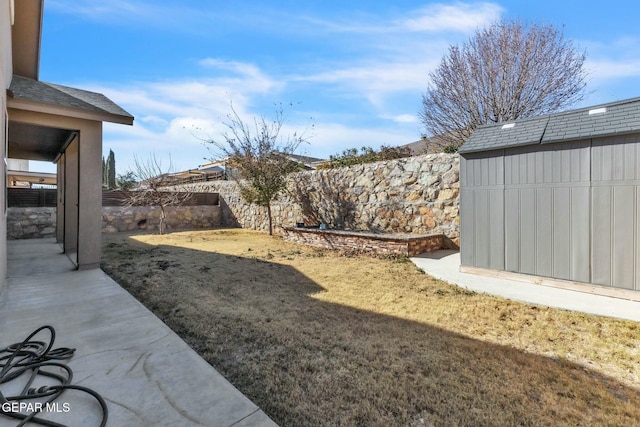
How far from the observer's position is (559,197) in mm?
5176

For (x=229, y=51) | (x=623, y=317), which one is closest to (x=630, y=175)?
(x=623, y=317)

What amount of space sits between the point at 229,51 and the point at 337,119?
235 inches

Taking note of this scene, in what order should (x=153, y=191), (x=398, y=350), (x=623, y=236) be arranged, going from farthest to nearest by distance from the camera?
(x=153, y=191) → (x=623, y=236) → (x=398, y=350)

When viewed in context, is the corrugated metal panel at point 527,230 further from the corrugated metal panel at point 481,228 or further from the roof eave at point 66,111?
the roof eave at point 66,111

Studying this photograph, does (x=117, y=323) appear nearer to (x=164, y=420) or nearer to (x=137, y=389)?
(x=137, y=389)

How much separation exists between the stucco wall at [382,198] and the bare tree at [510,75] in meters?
3.02

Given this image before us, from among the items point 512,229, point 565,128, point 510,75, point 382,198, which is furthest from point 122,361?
point 510,75

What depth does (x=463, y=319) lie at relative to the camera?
12.8 ft

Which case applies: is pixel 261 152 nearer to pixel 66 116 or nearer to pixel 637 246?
pixel 66 116

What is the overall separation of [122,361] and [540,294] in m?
5.66

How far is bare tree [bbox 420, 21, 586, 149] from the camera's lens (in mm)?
11805

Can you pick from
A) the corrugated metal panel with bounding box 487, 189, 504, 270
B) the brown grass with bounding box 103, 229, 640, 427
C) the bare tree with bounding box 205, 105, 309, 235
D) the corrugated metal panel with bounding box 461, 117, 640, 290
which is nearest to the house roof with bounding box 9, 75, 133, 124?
the brown grass with bounding box 103, 229, 640, 427

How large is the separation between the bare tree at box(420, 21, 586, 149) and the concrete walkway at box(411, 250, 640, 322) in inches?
257

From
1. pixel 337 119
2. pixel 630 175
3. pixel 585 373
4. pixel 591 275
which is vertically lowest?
pixel 585 373
